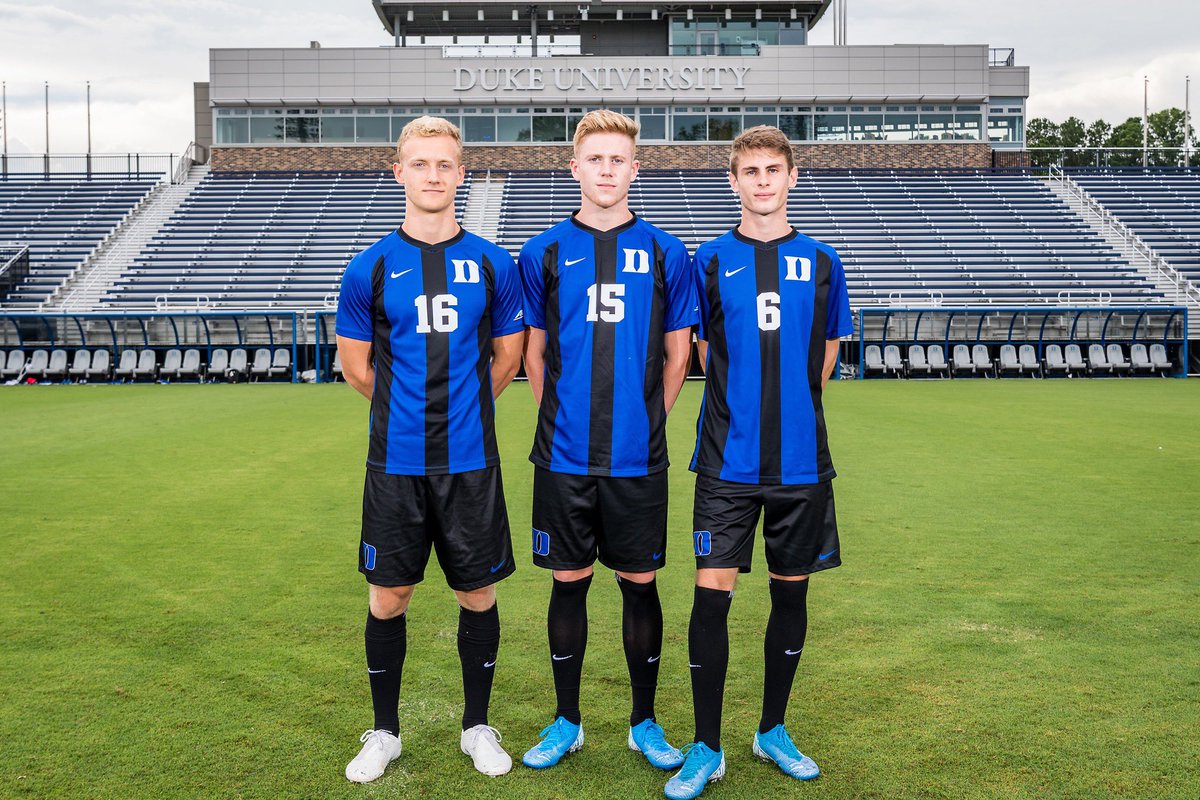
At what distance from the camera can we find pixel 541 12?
35750 millimetres

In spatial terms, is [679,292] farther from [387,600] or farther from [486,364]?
[387,600]

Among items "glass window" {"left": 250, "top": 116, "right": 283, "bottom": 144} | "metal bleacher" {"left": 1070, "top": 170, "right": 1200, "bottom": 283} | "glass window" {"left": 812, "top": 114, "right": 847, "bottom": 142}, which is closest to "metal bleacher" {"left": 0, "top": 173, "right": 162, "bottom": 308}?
"glass window" {"left": 250, "top": 116, "right": 283, "bottom": 144}

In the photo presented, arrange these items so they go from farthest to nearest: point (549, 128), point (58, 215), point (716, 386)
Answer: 1. point (549, 128)
2. point (58, 215)
3. point (716, 386)

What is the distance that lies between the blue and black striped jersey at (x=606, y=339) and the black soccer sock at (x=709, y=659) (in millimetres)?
509

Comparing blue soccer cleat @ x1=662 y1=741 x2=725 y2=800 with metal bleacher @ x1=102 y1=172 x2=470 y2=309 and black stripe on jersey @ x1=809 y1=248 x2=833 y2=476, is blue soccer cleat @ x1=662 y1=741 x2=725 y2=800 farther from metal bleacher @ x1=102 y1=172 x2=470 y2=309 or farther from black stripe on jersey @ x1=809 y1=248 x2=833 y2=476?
metal bleacher @ x1=102 y1=172 x2=470 y2=309

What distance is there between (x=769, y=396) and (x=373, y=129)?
34883 millimetres

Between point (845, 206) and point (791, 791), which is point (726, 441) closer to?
point (791, 791)

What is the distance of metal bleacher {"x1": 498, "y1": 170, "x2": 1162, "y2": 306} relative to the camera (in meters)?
27.4

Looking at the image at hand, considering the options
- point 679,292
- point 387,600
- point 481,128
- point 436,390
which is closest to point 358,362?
point 436,390

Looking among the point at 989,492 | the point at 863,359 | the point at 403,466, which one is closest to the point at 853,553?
the point at 989,492

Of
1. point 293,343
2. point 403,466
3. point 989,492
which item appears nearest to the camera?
point 403,466

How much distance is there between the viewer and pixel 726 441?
335cm

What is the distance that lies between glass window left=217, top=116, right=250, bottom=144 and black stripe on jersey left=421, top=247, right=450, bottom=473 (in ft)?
118

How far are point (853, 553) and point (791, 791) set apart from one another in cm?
317
